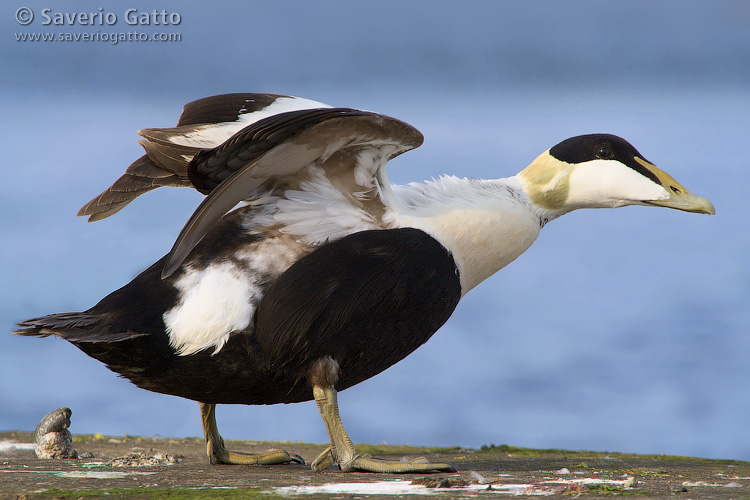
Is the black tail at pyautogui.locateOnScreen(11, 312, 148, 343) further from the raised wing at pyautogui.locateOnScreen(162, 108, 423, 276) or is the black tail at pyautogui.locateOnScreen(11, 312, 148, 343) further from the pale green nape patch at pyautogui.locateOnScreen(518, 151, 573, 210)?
the pale green nape patch at pyautogui.locateOnScreen(518, 151, 573, 210)

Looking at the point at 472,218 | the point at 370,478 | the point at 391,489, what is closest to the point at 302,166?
the point at 472,218

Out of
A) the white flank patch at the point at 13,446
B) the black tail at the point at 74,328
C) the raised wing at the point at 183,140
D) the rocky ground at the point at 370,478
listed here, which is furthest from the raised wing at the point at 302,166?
the white flank patch at the point at 13,446

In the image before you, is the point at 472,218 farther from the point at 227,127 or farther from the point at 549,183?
the point at 227,127

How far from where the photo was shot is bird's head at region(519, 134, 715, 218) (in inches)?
197

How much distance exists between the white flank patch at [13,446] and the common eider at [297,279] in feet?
5.92

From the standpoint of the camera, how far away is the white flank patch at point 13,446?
18.7ft

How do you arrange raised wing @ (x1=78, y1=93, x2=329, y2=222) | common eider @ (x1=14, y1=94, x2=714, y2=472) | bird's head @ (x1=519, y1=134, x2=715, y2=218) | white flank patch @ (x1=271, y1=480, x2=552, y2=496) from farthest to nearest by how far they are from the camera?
1. bird's head @ (x1=519, y1=134, x2=715, y2=218)
2. raised wing @ (x1=78, y1=93, x2=329, y2=222)
3. common eider @ (x1=14, y1=94, x2=714, y2=472)
4. white flank patch @ (x1=271, y1=480, x2=552, y2=496)

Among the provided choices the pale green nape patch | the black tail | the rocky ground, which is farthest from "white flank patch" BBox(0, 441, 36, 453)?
the pale green nape patch

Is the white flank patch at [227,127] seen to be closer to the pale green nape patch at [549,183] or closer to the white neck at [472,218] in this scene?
the white neck at [472,218]

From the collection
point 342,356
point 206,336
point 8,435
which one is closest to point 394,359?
point 342,356

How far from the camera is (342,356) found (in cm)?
411

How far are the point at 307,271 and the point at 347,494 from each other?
A: 1.19 meters

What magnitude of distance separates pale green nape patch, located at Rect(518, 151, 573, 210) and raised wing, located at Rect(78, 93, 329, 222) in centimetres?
154

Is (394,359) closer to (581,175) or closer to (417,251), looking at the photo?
(417,251)
